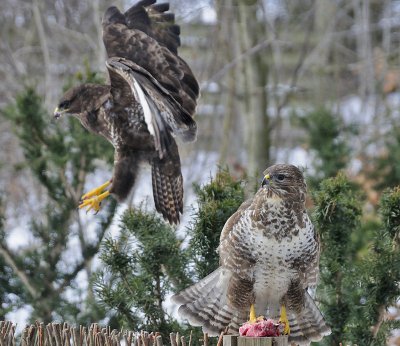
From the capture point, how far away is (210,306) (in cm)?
396

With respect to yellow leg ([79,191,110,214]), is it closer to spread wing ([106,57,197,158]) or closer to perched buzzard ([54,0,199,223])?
perched buzzard ([54,0,199,223])

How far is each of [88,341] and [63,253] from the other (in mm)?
2241

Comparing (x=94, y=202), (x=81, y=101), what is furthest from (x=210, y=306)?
(x=81, y=101)

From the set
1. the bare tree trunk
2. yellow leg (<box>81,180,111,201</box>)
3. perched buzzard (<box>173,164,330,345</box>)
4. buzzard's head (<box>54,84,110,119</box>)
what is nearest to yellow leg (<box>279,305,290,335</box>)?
perched buzzard (<box>173,164,330,345</box>)

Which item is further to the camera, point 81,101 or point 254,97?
point 254,97

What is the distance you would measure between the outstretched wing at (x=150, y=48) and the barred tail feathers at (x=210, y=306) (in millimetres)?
1488

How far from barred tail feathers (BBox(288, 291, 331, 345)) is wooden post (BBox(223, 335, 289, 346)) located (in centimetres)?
91

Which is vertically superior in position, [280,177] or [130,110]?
[280,177]

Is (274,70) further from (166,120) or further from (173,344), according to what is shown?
(173,344)

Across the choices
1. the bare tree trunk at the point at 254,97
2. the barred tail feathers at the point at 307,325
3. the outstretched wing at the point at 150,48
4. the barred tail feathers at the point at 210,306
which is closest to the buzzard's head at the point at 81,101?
the outstretched wing at the point at 150,48

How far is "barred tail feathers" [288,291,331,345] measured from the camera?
3.92 metres

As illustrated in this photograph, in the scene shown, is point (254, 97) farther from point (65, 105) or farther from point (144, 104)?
point (144, 104)

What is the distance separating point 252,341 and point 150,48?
2763 mm

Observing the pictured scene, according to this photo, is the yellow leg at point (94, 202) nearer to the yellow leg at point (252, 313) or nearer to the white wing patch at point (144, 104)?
the white wing patch at point (144, 104)
